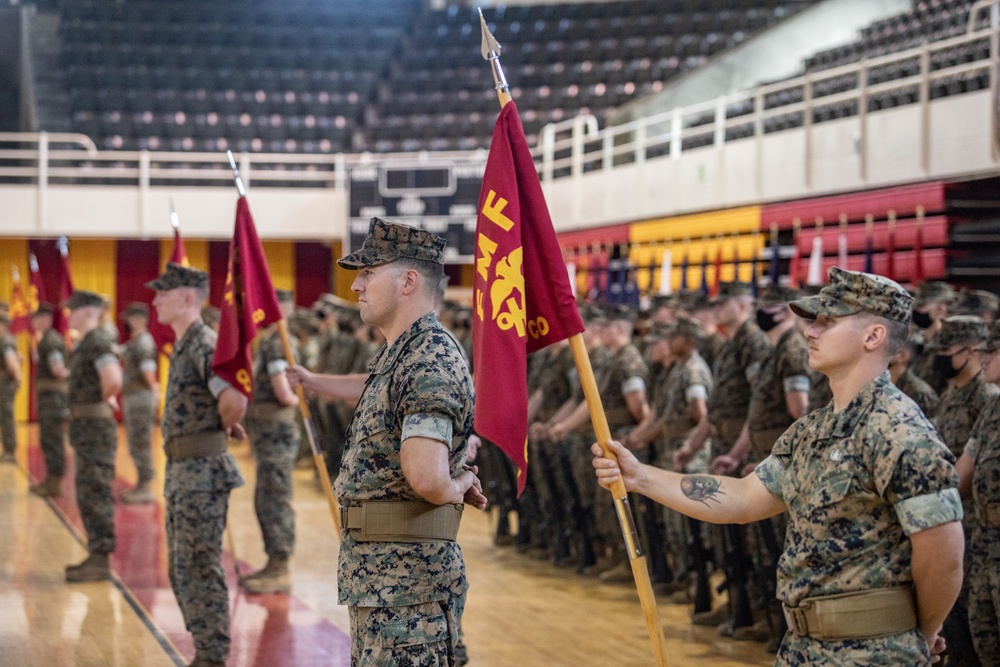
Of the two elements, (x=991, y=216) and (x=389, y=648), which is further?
(x=991, y=216)

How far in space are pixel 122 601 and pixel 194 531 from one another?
2013 mm

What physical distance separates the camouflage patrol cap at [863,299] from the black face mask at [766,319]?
2.76m

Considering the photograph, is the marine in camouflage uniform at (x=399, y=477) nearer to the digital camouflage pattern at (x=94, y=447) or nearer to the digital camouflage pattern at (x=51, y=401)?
the digital camouflage pattern at (x=94, y=447)

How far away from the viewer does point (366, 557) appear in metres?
3.01

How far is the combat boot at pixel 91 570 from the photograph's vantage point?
699 centimetres

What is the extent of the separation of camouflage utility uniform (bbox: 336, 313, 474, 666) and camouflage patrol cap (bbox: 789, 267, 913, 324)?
855 mm

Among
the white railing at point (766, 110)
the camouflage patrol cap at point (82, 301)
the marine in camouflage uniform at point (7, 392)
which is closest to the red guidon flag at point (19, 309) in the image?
the marine in camouflage uniform at point (7, 392)

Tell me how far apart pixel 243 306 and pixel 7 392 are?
29.0 ft

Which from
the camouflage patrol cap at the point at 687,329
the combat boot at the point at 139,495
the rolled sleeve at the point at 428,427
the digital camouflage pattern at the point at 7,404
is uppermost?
the camouflage patrol cap at the point at 687,329

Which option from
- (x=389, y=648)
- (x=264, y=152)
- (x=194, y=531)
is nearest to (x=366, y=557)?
(x=389, y=648)

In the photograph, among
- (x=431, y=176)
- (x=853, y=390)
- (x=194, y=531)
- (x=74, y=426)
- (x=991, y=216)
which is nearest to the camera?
(x=853, y=390)

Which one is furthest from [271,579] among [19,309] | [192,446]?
[19,309]

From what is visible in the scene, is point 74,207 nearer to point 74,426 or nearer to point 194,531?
point 74,426

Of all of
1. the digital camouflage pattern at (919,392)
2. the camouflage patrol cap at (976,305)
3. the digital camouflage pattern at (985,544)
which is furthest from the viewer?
the camouflage patrol cap at (976,305)
